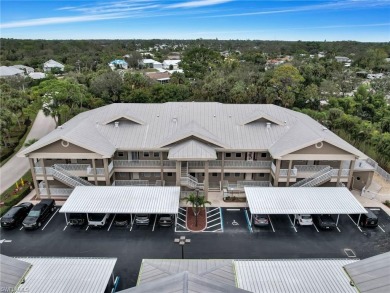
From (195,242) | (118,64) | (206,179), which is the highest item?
(118,64)

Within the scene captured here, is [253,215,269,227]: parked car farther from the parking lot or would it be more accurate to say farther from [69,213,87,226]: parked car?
[69,213,87,226]: parked car

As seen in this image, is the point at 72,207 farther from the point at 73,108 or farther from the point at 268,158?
the point at 73,108

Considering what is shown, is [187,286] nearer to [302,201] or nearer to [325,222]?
[302,201]

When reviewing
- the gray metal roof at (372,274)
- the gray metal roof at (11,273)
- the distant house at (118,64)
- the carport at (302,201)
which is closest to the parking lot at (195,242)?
the carport at (302,201)

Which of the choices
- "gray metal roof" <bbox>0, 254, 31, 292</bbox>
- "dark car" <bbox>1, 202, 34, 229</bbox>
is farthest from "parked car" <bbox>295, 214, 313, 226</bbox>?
"dark car" <bbox>1, 202, 34, 229</bbox>

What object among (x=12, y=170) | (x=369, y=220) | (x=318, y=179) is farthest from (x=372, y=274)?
(x=12, y=170)

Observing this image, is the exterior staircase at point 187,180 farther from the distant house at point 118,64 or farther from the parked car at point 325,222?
the distant house at point 118,64

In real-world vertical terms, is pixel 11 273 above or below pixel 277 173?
above
